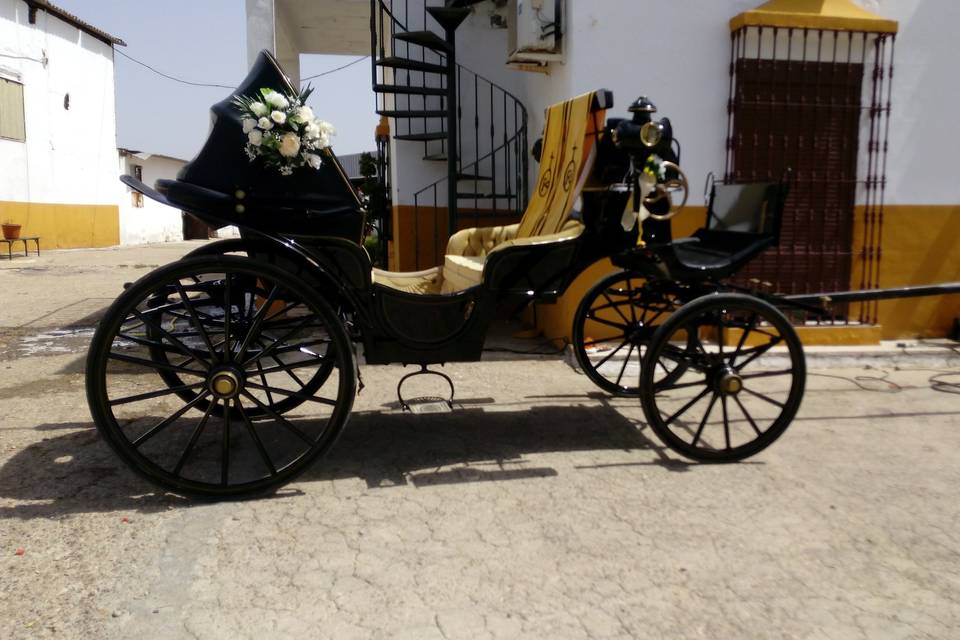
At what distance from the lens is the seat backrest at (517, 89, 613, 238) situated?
385cm

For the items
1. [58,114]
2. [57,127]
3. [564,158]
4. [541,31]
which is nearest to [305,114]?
[564,158]

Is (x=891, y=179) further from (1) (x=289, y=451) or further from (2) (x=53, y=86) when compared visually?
(2) (x=53, y=86)

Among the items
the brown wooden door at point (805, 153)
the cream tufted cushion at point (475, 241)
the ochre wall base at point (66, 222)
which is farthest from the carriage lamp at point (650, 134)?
the ochre wall base at point (66, 222)

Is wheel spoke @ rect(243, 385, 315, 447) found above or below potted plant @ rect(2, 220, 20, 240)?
below

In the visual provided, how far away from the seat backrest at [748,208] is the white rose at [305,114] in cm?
216

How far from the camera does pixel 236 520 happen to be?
115 inches

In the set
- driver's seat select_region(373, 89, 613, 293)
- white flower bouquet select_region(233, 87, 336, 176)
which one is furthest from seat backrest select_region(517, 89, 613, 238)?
white flower bouquet select_region(233, 87, 336, 176)

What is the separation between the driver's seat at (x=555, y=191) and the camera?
3.80 metres

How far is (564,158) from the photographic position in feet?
13.7

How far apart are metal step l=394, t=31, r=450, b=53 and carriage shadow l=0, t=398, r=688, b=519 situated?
422cm

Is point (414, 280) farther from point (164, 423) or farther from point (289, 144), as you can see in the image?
point (164, 423)

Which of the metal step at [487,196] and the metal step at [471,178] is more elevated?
the metal step at [471,178]

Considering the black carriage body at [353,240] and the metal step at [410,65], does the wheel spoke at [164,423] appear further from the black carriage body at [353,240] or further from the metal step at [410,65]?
the metal step at [410,65]

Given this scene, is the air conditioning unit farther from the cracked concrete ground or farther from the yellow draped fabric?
the cracked concrete ground
